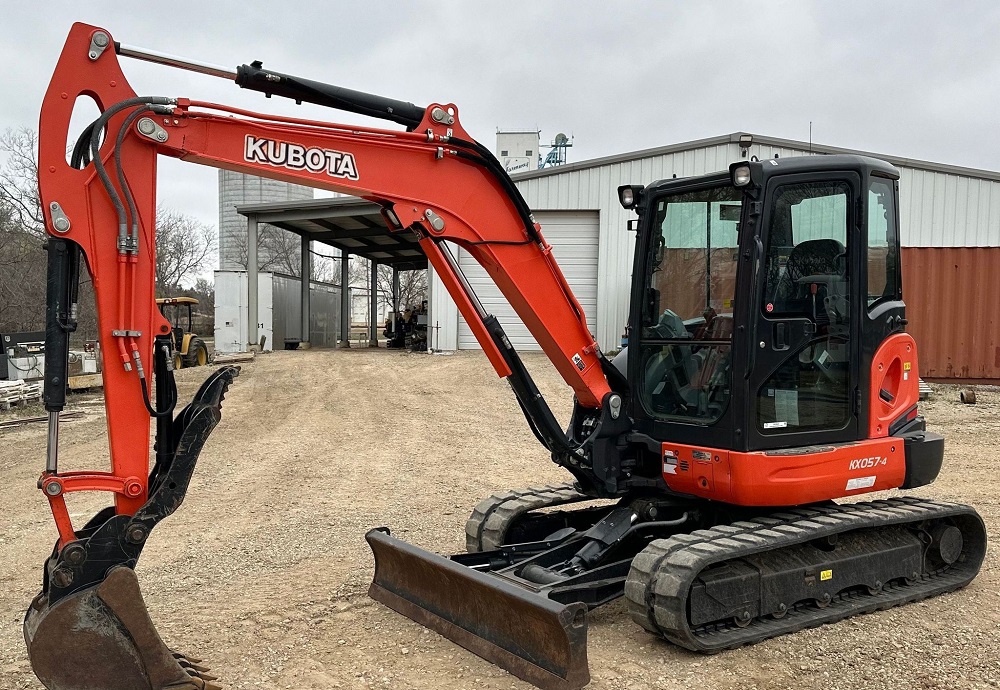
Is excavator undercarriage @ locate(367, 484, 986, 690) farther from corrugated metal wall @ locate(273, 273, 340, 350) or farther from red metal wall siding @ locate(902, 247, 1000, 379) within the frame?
corrugated metal wall @ locate(273, 273, 340, 350)

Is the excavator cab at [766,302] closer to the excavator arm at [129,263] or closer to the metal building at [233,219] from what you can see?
the excavator arm at [129,263]

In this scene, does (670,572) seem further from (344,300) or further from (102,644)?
(344,300)

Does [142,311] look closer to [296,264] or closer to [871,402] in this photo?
[871,402]

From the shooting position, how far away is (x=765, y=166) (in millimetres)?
→ 4730

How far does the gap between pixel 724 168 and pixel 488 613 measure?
1614cm

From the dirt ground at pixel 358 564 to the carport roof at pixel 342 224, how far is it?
24.9ft

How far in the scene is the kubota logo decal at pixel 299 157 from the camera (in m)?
4.11

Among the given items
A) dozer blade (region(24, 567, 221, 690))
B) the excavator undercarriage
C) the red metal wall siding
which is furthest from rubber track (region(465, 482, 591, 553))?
the red metal wall siding

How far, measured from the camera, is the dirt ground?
4191 millimetres

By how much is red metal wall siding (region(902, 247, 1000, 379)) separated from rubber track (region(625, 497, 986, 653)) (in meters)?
11.0

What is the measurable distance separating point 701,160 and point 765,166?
1429cm

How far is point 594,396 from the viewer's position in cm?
518

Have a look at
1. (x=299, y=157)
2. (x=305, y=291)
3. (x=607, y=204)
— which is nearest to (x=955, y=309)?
(x=607, y=204)

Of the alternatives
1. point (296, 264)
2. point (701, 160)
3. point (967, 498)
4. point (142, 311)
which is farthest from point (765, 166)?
point (296, 264)
